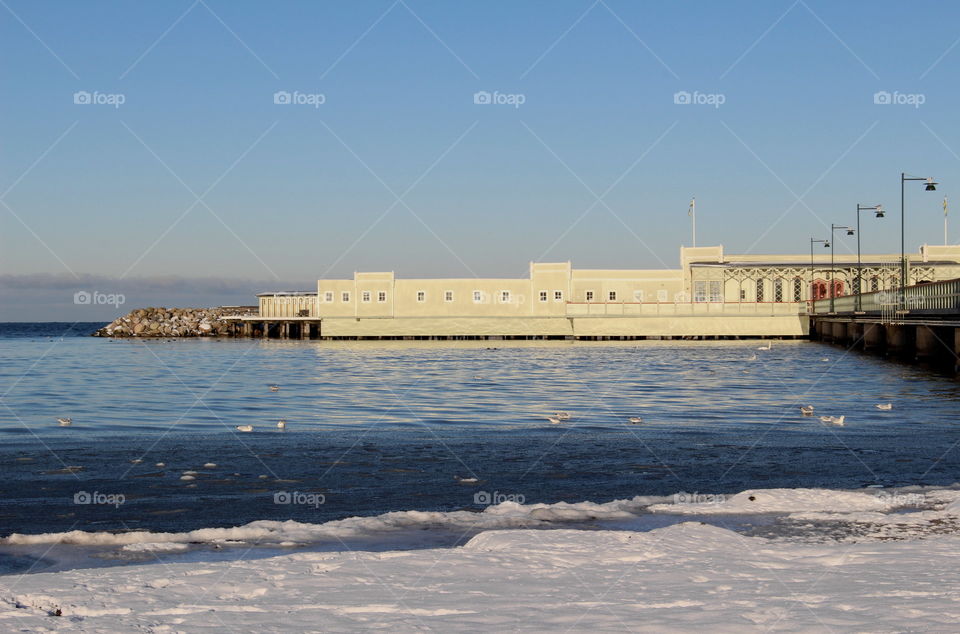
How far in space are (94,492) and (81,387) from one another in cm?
2447

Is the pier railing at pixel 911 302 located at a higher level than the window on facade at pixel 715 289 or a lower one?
lower

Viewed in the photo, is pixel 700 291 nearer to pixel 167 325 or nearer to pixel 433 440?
pixel 167 325

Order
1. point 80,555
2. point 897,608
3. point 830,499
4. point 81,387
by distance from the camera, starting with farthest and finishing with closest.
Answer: point 81,387 < point 830,499 < point 80,555 < point 897,608

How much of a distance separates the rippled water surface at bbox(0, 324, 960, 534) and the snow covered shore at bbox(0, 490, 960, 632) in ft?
11.8

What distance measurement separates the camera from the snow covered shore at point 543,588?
23.5ft

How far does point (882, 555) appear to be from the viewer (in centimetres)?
943

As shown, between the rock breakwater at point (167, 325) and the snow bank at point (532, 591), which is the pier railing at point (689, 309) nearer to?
the rock breakwater at point (167, 325)

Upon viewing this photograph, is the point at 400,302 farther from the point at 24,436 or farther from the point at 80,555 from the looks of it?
the point at 80,555

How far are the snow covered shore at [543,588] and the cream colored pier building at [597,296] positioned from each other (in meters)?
75.8

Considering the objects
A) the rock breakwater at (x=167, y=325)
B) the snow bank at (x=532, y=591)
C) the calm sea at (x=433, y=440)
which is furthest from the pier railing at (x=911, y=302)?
the rock breakwater at (x=167, y=325)

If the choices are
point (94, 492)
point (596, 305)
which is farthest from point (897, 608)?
point (596, 305)

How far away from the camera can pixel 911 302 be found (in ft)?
175

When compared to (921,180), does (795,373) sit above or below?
below

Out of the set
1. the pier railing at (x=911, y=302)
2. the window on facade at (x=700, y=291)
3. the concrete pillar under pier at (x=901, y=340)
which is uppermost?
the window on facade at (x=700, y=291)
